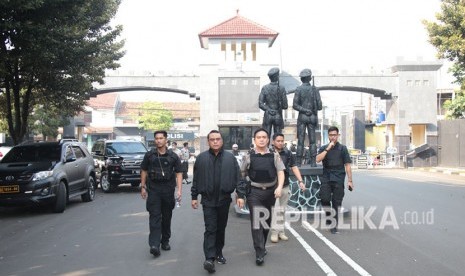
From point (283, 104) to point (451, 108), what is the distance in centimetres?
2595

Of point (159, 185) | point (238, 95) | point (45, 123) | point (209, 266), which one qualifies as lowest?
point (209, 266)

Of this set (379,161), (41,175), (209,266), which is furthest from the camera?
(379,161)

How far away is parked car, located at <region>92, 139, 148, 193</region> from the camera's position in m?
16.3

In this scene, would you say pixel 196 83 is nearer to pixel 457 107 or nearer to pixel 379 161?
pixel 379 161

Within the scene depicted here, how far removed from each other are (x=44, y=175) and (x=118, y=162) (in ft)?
17.0

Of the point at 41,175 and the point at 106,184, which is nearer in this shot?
the point at 41,175

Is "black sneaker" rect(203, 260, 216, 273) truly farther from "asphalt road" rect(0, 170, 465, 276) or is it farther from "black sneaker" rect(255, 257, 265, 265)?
"black sneaker" rect(255, 257, 265, 265)

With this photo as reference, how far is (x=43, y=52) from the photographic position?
12.7 meters

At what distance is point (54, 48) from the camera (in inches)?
512

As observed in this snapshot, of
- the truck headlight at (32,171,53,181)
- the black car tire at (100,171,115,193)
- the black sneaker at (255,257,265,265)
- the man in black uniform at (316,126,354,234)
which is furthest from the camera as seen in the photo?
the black car tire at (100,171,115,193)

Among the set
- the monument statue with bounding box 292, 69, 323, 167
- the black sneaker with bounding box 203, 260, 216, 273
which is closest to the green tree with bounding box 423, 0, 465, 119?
the monument statue with bounding box 292, 69, 323, 167

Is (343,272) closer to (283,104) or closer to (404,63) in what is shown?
(283,104)

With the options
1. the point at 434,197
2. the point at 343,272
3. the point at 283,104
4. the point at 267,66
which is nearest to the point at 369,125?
the point at 267,66

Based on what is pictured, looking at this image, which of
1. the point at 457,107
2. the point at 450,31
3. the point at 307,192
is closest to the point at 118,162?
the point at 307,192
